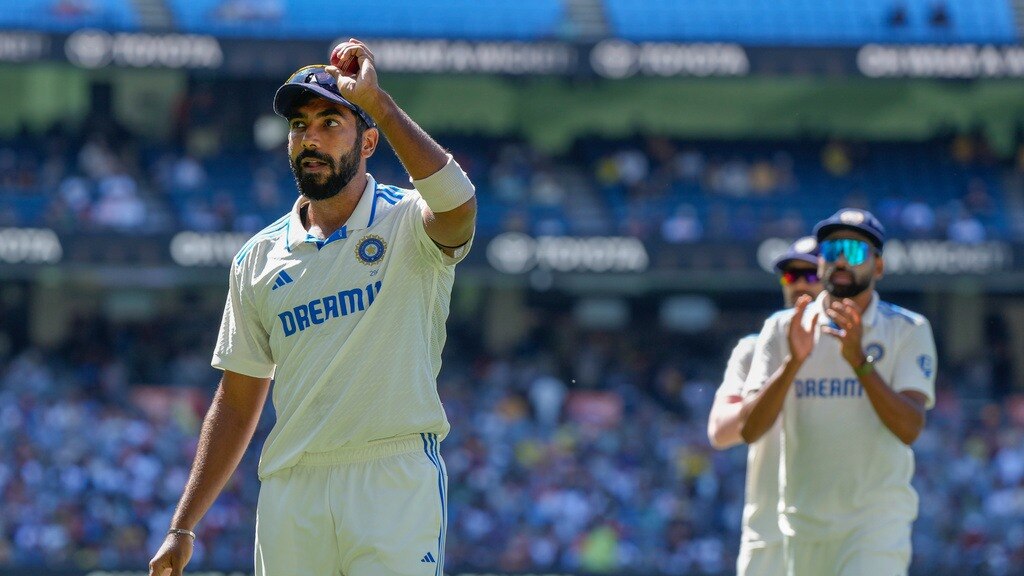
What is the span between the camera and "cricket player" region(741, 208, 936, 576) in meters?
5.46

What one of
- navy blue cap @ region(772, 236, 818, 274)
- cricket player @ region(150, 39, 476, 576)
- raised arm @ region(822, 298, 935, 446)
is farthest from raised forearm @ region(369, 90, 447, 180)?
navy blue cap @ region(772, 236, 818, 274)

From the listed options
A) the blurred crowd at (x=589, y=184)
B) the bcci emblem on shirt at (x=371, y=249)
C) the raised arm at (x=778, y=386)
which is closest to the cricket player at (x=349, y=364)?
the bcci emblem on shirt at (x=371, y=249)

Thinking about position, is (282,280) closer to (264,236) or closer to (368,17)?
(264,236)

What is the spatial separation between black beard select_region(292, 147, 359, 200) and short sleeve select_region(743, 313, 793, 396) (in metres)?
2.25

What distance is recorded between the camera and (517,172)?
2139 cm

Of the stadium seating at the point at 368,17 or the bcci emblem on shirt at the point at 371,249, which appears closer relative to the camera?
the bcci emblem on shirt at the point at 371,249

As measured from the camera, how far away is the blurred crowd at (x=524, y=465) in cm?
1648

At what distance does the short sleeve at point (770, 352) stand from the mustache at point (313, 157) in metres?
2.30

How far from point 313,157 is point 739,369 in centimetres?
273

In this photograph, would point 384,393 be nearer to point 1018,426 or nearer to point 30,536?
point 30,536

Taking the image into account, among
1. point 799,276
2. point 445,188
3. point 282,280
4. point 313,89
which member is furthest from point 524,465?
point 445,188

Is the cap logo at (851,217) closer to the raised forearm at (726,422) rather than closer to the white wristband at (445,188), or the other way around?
the raised forearm at (726,422)

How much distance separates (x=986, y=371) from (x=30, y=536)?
12.1 metres

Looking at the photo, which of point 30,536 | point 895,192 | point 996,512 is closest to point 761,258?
point 895,192
